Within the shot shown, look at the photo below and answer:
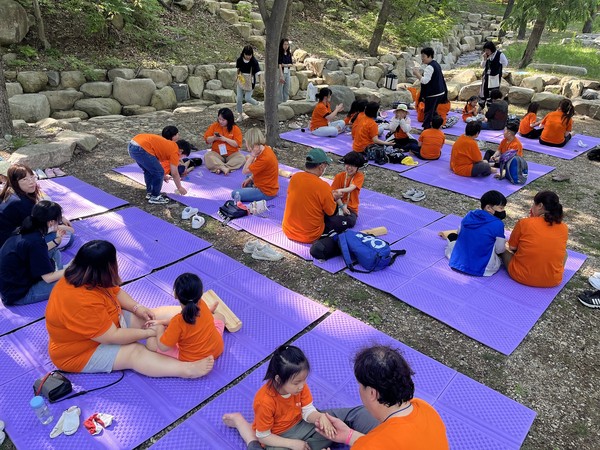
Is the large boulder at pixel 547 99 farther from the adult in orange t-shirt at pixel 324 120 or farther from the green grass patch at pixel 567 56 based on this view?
the adult in orange t-shirt at pixel 324 120

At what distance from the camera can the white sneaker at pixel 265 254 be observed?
15.8 ft

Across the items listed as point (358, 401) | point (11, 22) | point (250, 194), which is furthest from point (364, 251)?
point (11, 22)

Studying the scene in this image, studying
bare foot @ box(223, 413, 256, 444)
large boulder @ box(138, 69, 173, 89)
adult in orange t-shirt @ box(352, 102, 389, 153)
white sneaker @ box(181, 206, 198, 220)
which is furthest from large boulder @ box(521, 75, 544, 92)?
bare foot @ box(223, 413, 256, 444)

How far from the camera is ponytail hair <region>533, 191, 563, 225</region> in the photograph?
4.16 meters

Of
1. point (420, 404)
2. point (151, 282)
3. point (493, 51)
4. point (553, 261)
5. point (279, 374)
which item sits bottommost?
point (151, 282)

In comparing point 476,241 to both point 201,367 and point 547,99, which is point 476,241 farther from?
point 547,99

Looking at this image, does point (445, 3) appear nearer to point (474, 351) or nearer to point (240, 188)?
point (240, 188)

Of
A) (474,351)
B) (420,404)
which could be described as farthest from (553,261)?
(420,404)

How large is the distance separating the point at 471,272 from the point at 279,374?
3001mm

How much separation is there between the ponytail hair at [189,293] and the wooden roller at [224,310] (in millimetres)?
667

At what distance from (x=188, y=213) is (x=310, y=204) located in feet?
5.81

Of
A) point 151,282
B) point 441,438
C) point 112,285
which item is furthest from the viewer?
point 151,282

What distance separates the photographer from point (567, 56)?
15.7 meters

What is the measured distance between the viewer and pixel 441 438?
1.96m
